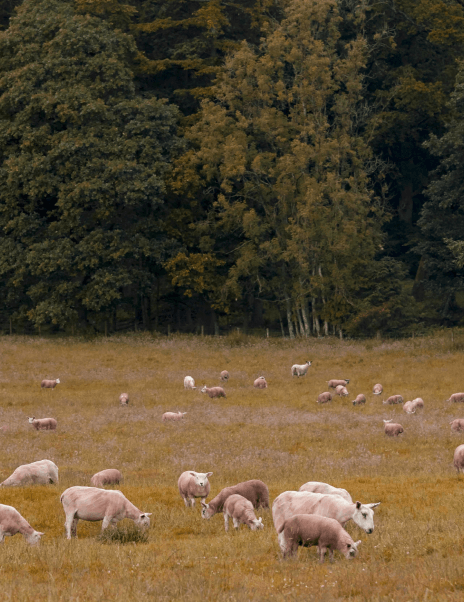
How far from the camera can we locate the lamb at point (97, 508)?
49.3 ft

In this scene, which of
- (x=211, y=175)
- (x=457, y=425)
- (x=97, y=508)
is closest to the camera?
(x=97, y=508)

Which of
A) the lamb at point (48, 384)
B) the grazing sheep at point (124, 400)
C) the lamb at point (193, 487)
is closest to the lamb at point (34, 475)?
the lamb at point (193, 487)

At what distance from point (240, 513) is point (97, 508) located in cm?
279

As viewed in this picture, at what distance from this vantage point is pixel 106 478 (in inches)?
770

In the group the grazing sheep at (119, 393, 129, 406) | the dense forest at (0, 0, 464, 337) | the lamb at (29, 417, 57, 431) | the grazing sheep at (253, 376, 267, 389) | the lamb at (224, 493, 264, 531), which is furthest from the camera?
the dense forest at (0, 0, 464, 337)

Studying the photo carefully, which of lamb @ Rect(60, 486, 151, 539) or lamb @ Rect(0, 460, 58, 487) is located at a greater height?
lamb @ Rect(60, 486, 151, 539)

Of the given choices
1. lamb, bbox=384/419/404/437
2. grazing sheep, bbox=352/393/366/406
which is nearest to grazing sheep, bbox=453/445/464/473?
lamb, bbox=384/419/404/437

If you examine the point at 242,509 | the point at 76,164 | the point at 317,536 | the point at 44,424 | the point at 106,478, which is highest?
the point at 76,164

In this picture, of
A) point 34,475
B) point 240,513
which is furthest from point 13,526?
point 34,475

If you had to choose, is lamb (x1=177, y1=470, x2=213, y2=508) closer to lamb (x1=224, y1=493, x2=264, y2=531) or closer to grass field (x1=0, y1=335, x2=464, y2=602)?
grass field (x1=0, y1=335, x2=464, y2=602)

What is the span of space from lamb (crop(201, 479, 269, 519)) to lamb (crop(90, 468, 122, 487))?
3625 millimetres

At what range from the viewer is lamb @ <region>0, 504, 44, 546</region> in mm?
14391

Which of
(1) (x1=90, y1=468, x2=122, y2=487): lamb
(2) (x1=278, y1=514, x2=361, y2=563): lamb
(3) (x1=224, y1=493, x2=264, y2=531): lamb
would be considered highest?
(2) (x1=278, y1=514, x2=361, y2=563): lamb

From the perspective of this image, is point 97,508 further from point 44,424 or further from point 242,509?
point 44,424
